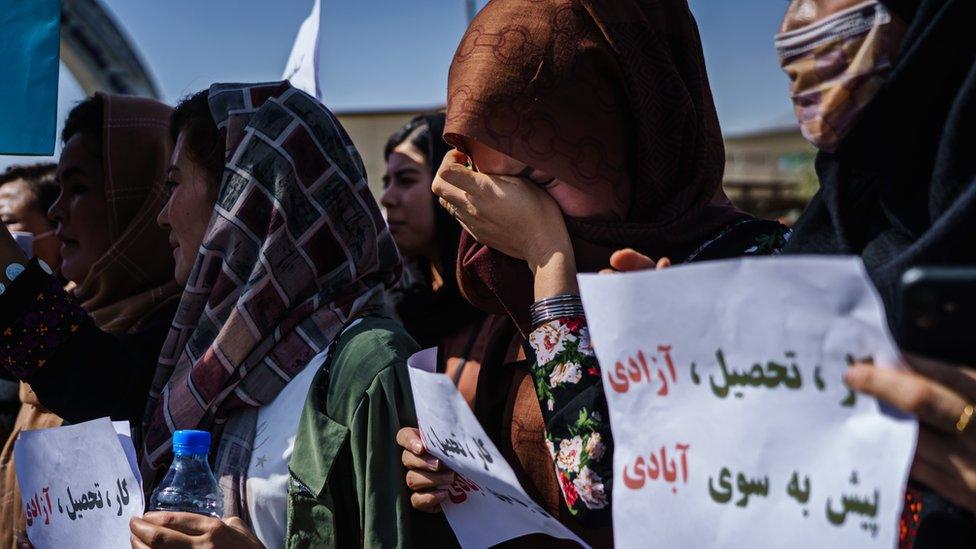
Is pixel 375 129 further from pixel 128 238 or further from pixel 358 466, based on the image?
pixel 358 466

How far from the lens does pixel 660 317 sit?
50.7 inches

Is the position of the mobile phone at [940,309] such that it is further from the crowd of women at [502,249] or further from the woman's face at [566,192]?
the woman's face at [566,192]

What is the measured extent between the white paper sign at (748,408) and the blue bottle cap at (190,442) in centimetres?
94

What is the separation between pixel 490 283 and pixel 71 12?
13.0 metres

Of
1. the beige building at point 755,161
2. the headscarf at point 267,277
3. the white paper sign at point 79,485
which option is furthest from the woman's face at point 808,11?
the beige building at point 755,161

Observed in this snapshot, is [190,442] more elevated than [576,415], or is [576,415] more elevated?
[576,415]

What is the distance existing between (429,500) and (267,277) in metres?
0.66

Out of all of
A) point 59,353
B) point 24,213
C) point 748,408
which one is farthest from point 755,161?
point 748,408

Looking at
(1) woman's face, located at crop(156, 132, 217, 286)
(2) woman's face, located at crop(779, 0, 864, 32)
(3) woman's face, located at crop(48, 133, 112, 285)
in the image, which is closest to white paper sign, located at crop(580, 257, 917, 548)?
(2) woman's face, located at crop(779, 0, 864, 32)

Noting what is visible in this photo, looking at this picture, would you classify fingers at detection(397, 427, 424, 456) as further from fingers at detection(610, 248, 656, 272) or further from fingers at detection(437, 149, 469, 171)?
fingers at detection(610, 248, 656, 272)

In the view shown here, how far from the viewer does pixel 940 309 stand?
1.00 meters

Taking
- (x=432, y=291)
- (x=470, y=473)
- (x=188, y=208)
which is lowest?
(x=432, y=291)

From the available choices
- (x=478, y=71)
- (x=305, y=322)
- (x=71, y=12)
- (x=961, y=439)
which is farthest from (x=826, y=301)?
(x=71, y=12)

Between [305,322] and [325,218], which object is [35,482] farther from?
[325,218]
